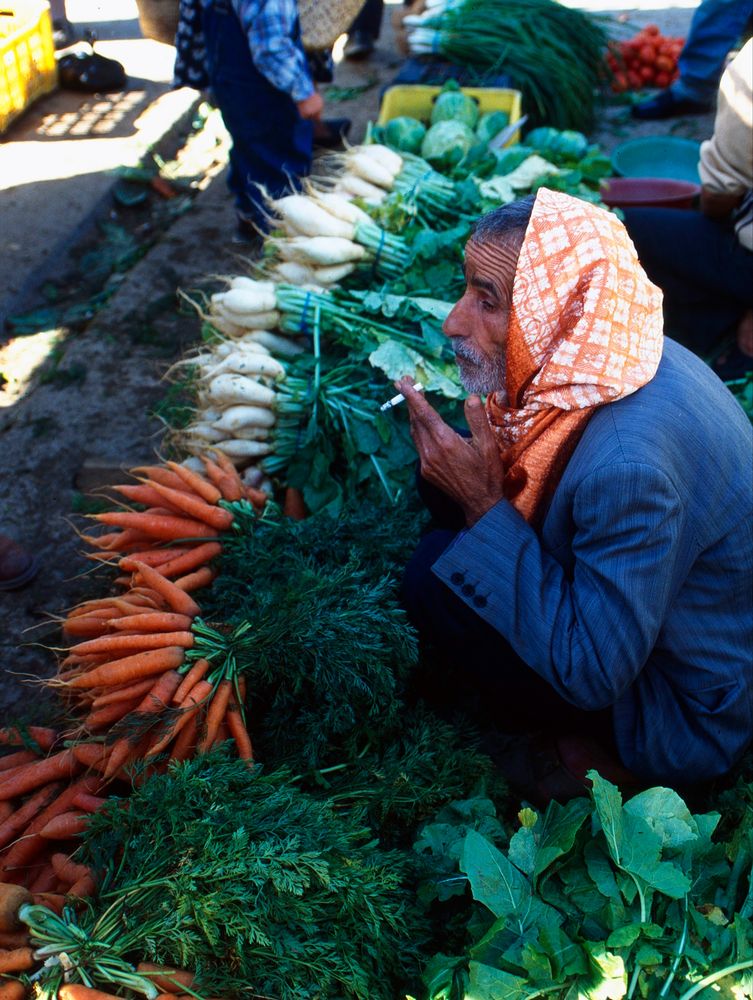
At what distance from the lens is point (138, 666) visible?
2.14 m

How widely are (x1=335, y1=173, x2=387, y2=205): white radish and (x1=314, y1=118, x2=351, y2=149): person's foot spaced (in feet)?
7.38

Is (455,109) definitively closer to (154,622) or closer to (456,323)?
(456,323)

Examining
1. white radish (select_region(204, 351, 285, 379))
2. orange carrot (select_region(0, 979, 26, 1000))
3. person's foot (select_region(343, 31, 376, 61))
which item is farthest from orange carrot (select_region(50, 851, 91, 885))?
person's foot (select_region(343, 31, 376, 61))

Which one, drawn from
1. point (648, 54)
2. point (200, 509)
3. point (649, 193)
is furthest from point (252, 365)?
point (648, 54)

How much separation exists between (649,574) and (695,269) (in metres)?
2.70

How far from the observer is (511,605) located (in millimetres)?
1830

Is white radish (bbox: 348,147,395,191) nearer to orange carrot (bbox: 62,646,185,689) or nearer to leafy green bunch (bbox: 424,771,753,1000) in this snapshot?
orange carrot (bbox: 62,646,185,689)

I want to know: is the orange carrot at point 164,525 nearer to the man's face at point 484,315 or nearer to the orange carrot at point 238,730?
the orange carrot at point 238,730

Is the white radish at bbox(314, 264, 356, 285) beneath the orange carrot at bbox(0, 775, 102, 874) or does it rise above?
above

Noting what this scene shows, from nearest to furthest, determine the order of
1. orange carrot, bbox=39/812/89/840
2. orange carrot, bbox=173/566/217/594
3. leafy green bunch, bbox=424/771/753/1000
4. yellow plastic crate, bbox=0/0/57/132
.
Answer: leafy green bunch, bbox=424/771/753/1000 < orange carrot, bbox=39/812/89/840 < orange carrot, bbox=173/566/217/594 < yellow plastic crate, bbox=0/0/57/132

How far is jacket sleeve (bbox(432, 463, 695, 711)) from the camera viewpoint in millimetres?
1652

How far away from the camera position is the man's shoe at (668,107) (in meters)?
6.43

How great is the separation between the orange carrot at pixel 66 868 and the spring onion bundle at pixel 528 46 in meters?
5.31

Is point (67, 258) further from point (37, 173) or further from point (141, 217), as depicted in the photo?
point (37, 173)
